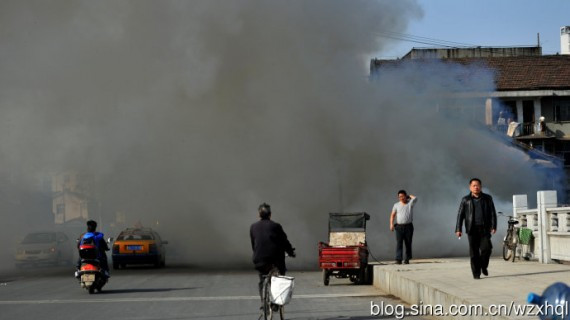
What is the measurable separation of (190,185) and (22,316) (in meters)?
23.4

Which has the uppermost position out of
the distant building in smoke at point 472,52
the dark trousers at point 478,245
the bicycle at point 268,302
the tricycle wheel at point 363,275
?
the distant building in smoke at point 472,52

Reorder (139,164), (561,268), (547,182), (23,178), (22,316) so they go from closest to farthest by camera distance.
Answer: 1. (22,316)
2. (561,268)
3. (139,164)
4. (547,182)
5. (23,178)

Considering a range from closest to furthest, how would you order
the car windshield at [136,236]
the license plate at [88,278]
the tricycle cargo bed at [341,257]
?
the license plate at [88,278]
the tricycle cargo bed at [341,257]
the car windshield at [136,236]

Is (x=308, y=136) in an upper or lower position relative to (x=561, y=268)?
upper

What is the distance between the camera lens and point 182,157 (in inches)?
1483

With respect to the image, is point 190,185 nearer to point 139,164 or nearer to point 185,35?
point 139,164

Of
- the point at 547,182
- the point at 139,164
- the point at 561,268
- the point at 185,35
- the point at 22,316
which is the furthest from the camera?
the point at 547,182

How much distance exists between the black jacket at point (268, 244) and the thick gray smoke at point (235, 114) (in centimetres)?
2188

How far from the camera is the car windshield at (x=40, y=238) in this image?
36.0 metres

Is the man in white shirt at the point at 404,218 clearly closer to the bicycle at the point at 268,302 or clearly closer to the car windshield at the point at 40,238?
the bicycle at the point at 268,302

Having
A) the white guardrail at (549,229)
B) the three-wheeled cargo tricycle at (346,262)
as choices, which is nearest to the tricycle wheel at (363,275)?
the three-wheeled cargo tricycle at (346,262)

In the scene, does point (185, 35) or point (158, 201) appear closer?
point (185, 35)

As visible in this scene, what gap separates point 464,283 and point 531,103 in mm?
45085

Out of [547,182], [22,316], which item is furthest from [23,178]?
[22,316]
